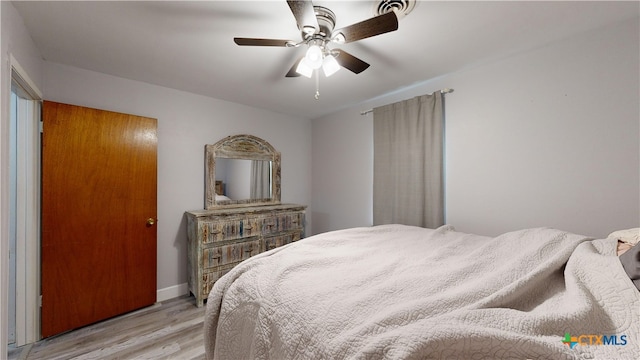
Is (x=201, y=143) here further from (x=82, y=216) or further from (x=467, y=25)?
(x=467, y=25)

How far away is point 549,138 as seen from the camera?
73.2 inches

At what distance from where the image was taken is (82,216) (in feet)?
6.78

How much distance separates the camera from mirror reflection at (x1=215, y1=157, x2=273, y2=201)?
9.90ft

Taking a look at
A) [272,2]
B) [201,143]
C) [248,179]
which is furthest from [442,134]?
[201,143]

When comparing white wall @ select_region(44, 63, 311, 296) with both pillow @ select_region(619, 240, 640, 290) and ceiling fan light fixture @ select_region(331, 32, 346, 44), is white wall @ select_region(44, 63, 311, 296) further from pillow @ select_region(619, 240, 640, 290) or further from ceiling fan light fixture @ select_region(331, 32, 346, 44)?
pillow @ select_region(619, 240, 640, 290)

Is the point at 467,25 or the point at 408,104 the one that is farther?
the point at 408,104

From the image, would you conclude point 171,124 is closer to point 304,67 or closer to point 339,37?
point 304,67

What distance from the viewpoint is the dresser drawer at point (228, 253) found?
2490 mm

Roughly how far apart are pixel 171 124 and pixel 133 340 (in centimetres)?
204

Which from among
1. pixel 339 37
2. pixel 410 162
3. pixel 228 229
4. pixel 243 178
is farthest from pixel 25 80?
pixel 410 162

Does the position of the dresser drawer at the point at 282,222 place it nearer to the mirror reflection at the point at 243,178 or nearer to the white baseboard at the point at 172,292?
the mirror reflection at the point at 243,178

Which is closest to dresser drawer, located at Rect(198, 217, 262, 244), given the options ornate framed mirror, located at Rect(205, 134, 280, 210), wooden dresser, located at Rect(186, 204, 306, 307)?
wooden dresser, located at Rect(186, 204, 306, 307)

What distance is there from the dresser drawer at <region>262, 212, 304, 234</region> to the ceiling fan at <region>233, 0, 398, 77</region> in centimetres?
179

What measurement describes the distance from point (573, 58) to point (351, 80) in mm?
1682
